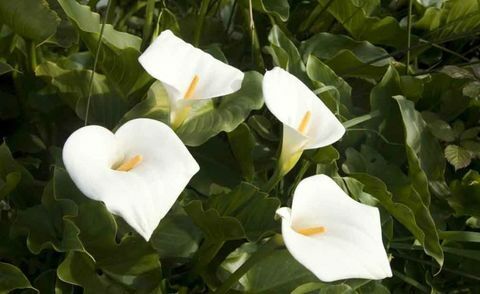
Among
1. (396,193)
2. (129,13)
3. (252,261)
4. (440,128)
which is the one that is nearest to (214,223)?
(252,261)

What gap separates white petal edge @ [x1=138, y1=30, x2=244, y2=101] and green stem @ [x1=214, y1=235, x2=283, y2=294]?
0.15 metres

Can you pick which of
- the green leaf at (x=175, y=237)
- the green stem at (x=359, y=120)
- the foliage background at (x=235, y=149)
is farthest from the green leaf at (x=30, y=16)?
the green stem at (x=359, y=120)

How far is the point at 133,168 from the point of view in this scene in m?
0.58

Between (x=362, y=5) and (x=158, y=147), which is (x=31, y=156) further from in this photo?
(x=362, y=5)

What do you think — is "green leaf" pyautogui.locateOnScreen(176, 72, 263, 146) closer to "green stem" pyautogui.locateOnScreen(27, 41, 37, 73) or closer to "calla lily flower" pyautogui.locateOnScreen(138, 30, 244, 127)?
"calla lily flower" pyautogui.locateOnScreen(138, 30, 244, 127)

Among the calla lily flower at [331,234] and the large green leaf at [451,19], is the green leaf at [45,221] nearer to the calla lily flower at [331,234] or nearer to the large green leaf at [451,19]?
the calla lily flower at [331,234]

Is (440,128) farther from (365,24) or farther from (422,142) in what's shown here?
(365,24)

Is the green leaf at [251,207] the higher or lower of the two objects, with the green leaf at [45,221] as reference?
higher

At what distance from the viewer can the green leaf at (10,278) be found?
24.4 inches

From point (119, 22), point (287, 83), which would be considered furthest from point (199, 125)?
point (119, 22)

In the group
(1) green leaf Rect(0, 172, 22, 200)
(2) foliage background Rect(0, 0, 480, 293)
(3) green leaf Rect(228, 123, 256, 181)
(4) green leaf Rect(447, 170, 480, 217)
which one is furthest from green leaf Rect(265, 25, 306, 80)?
(1) green leaf Rect(0, 172, 22, 200)

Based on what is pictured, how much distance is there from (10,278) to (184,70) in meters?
0.25

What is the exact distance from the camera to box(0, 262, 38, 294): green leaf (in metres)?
0.62

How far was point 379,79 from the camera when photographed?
3.10 feet
